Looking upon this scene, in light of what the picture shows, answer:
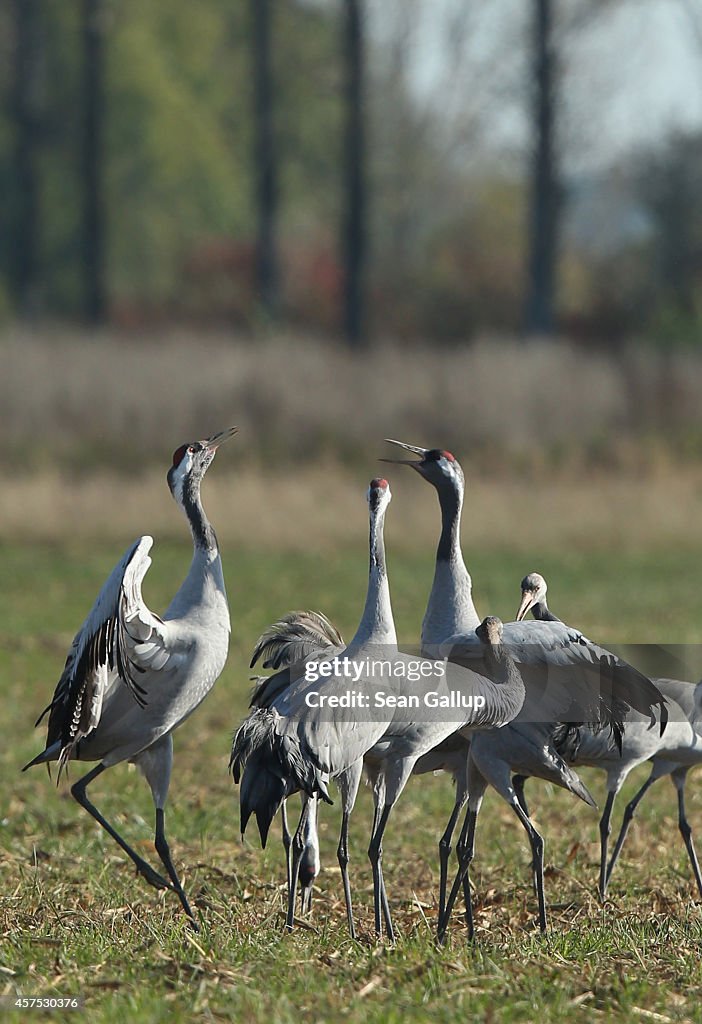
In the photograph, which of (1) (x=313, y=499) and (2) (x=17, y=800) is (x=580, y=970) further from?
(1) (x=313, y=499)

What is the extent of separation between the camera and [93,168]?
2977 centimetres

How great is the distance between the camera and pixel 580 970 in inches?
180

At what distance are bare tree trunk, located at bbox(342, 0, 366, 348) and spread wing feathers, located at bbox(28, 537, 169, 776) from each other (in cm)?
2230

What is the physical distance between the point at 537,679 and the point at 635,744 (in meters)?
0.66

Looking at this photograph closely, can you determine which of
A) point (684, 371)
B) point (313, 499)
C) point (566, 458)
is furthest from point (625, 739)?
point (684, 371)

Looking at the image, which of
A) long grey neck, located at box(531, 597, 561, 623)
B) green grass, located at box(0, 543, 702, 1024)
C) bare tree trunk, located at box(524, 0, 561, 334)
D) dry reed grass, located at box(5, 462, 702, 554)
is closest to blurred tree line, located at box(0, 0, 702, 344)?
bare tree trunk, located at box(524, 0, 561, 334)

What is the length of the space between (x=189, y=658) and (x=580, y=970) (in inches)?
65.7

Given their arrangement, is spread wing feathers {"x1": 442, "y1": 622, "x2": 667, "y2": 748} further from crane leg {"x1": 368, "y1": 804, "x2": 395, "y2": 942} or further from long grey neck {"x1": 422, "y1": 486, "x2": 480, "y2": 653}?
crane leg {"x1": 368, "y1": 804, "x2": 395, "y2": 942}

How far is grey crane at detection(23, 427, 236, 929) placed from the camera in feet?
16.3

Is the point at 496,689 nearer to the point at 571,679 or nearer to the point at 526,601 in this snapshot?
the point at 571,679

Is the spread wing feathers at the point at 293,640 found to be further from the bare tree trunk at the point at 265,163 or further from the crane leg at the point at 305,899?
the bare tree trunk at the point at 265,163

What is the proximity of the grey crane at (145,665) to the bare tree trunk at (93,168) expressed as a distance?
2476 cm

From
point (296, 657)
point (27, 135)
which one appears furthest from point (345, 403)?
point (296, 657)

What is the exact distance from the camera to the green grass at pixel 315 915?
4.25m
